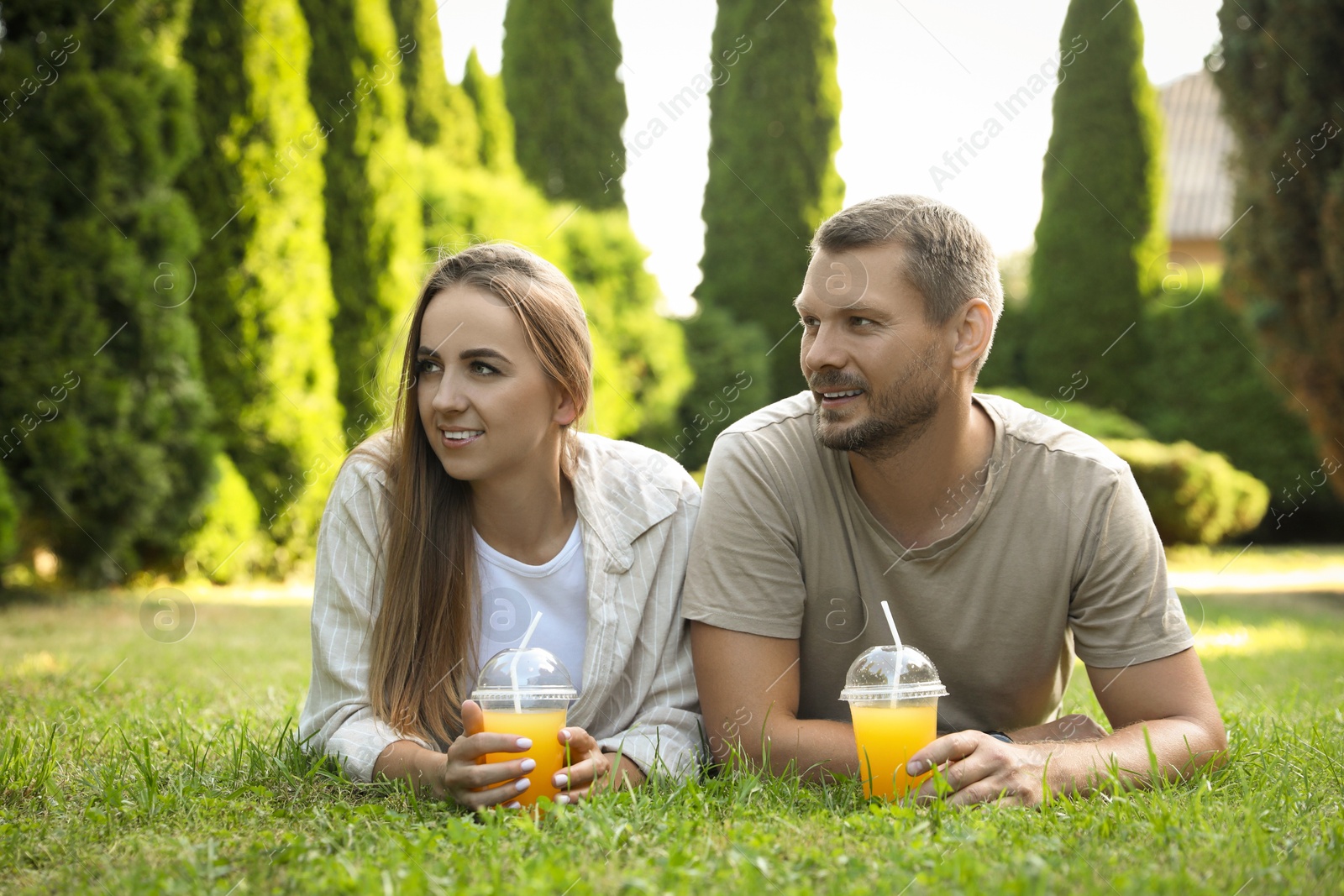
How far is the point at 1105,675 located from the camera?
2.85 m

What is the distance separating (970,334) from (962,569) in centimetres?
64

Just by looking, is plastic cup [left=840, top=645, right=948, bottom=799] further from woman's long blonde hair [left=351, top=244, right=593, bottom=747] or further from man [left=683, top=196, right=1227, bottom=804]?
woman's long blonde hair [left=351, top=244, right=593, bottom=747]

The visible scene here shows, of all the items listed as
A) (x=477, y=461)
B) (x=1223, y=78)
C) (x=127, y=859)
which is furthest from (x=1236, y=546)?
(x=127, y=859)

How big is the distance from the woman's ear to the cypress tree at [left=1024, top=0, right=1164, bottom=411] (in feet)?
52.1

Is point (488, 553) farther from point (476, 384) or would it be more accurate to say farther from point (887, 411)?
point (887, 411)

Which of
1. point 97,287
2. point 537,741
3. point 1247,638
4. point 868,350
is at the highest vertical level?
point 97,287

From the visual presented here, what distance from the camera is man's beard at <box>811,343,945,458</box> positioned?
9.26 feet

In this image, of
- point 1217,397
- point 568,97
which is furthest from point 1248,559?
point 568,97

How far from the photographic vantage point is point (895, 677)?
2502 mm

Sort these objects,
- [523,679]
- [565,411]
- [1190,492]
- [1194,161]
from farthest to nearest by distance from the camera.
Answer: [1194,161] < [1190,492] < [565,411] < [523,679]

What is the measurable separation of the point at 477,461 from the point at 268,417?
7.48 meters

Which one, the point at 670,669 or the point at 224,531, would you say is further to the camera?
the point at 224,531

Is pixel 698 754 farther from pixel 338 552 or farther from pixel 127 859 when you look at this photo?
pixel 127 859

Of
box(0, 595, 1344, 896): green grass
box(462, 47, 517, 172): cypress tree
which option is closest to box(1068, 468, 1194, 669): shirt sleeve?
box(0, 595, 1344, 896): green grass
